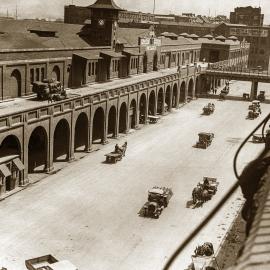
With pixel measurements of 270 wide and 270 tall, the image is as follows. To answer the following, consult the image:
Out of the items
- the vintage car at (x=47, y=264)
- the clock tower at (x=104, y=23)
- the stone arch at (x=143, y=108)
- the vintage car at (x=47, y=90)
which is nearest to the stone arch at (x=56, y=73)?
the vintage car at (x=47, y=90)

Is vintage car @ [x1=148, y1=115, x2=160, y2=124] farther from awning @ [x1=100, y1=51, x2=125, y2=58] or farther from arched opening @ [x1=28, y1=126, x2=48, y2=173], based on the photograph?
arched opening @ [x1=28, y1=126, x2=48, y2=173]

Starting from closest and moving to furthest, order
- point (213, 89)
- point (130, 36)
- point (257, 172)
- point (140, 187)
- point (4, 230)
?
point (257, 172), point (4, 230), point (140, 187), point (130, 36), point (213, 89)

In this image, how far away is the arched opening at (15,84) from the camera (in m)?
40.1

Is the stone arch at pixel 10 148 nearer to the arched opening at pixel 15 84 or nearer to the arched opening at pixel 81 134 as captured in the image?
the arched opening at pixel 15 84

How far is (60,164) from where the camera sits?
39.3m

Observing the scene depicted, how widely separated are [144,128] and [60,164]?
18673 mm

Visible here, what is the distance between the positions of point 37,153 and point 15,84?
644 cm

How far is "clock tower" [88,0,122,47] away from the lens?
2345 inches

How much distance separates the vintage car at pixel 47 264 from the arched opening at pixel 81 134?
23.2 metres

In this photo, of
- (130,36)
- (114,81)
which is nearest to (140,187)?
(114,81)

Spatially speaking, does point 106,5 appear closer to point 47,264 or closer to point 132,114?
point 132,114

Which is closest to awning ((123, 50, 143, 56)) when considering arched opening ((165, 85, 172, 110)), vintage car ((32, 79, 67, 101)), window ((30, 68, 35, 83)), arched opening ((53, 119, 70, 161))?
arched opening ((165, 85, 172, 110))

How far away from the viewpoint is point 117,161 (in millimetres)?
40938

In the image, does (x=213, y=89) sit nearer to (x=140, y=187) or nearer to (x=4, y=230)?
(x=140, y=187)
